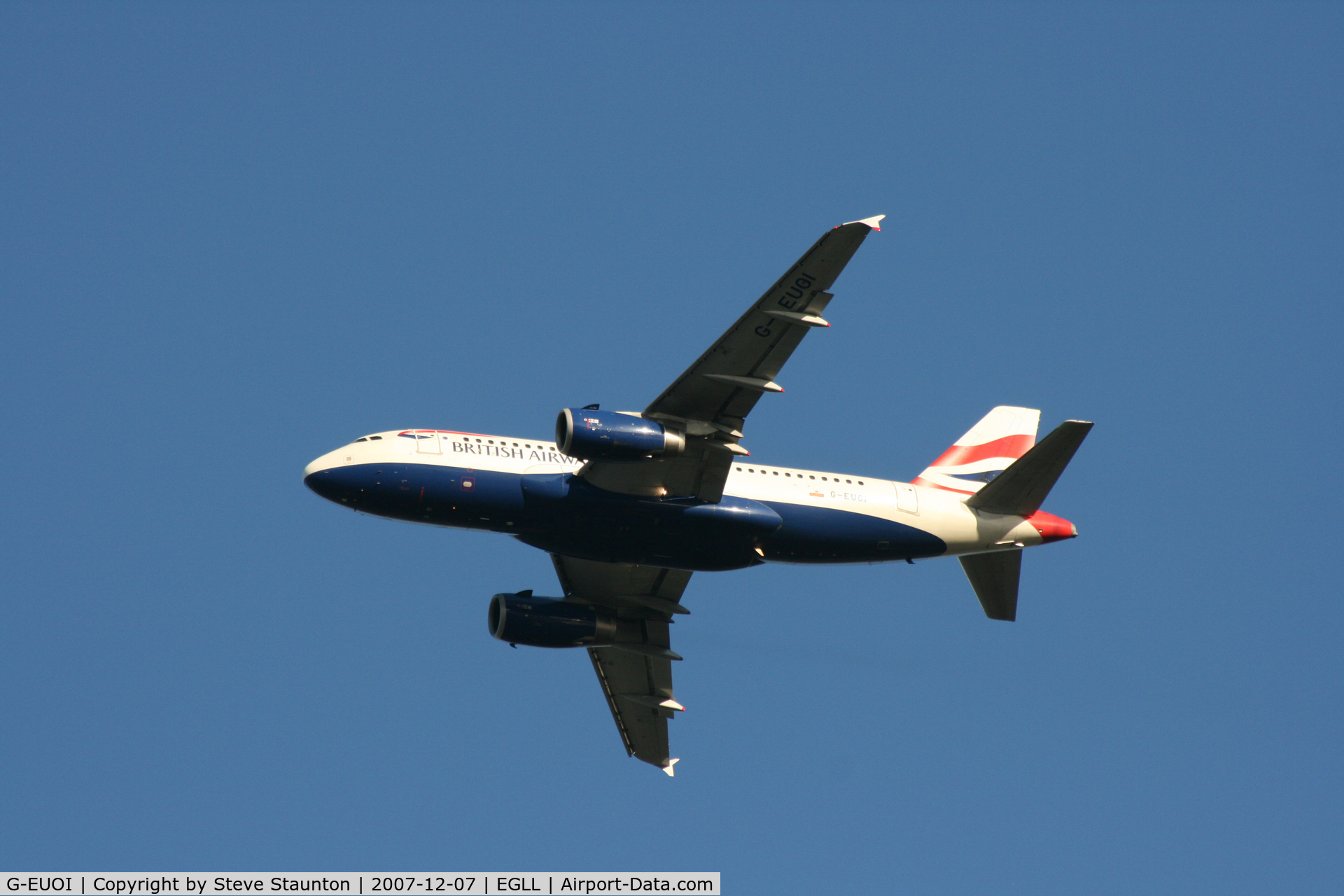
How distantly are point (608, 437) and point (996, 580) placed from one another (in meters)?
15.0

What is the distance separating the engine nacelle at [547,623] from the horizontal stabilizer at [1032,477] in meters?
13.5

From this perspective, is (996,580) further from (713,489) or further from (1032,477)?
(713,489)

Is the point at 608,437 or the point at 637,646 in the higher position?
the point at 608,437

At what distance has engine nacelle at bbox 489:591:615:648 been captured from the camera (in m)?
47.0

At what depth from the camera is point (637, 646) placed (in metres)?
48.3

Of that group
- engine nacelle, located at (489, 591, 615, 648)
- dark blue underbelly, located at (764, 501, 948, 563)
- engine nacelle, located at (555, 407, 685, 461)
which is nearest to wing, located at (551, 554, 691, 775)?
engine nacelle, located at (489, 591, 615, 648)

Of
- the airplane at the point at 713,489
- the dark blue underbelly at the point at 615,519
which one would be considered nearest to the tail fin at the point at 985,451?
the airplane at the point at 713,489

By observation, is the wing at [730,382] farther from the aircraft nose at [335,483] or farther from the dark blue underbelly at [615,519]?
the aircraft nose at [335,483]

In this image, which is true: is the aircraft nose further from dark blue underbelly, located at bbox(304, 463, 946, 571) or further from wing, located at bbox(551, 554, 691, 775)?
wing, located at bbox(551, 554, 691, 775)

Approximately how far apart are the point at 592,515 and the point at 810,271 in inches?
394

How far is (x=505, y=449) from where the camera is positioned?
41.0m

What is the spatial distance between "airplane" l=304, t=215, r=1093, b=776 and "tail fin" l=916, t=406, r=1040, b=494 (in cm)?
17

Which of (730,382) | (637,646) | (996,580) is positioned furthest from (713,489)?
(996,580)

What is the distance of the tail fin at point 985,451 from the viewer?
4597 centimetres
